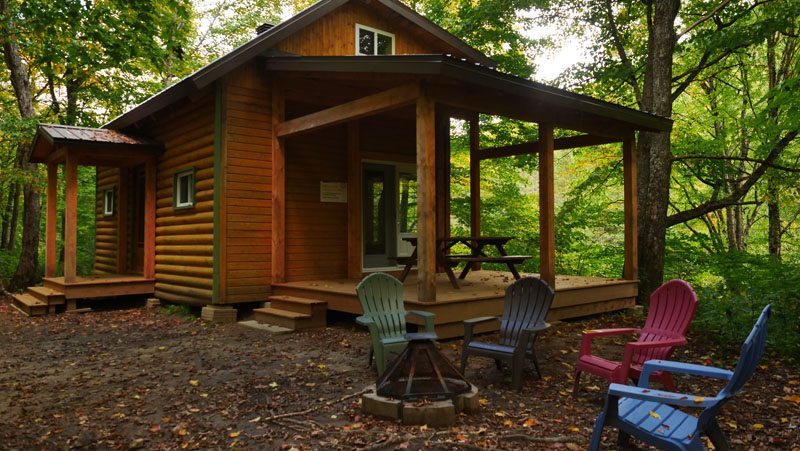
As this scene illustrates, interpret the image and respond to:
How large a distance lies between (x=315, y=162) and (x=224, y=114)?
1.72m

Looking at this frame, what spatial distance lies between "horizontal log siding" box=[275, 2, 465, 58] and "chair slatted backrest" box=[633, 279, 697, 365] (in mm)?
7076

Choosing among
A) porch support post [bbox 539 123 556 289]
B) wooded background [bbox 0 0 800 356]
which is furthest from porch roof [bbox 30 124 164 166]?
porch support post [bbox 539 123 556 289]

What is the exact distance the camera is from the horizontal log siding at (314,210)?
856 centimetres

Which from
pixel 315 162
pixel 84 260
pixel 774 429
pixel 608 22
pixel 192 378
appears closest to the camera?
pixel 774 429

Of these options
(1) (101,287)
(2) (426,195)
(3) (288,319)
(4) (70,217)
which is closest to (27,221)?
(4) (70,217)

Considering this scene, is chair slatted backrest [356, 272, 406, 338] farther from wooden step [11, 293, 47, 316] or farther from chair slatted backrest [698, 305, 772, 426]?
wooden step [11, 293, 47, 316]

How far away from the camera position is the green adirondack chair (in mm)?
4699

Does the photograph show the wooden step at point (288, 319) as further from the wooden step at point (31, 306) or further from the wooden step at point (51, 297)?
the wooden step at point (31, 306)

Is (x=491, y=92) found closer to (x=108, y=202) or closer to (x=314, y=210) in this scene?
(x=314, y=210)

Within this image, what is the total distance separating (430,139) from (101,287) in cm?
713

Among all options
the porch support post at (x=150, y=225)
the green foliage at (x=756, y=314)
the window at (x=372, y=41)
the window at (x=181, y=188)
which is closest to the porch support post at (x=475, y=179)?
the window at (x=372, y=41)

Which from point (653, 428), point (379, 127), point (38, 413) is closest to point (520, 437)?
point (653, 428)

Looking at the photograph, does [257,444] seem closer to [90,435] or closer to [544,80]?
[90,435]

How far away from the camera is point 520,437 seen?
3316mm
